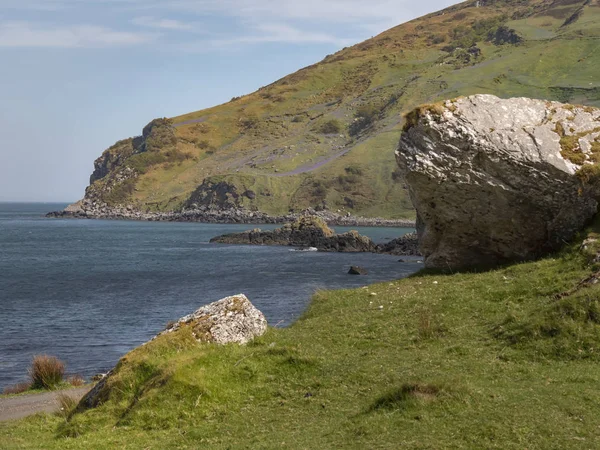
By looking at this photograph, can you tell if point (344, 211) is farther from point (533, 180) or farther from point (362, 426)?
point (362, 426)

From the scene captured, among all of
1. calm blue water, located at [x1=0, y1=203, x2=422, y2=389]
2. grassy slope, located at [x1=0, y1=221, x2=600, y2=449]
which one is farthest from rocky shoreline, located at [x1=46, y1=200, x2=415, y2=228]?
grassy slope, located at [x1=0, y1=221, x2=600, y2=449]

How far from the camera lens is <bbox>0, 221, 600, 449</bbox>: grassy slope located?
458 inches

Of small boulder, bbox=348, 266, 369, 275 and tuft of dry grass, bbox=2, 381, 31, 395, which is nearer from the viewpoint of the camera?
tuft of dry grass, bbox=2, 381, 31, 395

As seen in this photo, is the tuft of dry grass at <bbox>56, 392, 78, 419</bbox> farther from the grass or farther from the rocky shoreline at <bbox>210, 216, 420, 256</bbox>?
the rocky shoreline at <bbox>210, 216, 420, 256</bbox>

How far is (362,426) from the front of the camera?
11961 millimetres

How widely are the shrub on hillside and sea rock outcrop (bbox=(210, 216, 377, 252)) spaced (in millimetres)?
70653

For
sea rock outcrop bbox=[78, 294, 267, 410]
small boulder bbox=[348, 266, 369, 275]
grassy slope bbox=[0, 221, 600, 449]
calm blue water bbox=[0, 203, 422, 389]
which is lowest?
small boulder bbox=[348, 266, 369, 275]

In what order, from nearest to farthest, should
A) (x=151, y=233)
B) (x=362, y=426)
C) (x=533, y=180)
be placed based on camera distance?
(x=362, y=426)
(x=533, y=180)
(x=151, y=233)

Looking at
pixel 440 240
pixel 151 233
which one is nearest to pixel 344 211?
pixel 151 233

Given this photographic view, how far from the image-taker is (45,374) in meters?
25.6

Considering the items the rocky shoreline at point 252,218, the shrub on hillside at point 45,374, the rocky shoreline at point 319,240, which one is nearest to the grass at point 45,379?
the shrub on hillside at point 45,374

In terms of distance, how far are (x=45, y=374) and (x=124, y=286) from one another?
39.0 metres

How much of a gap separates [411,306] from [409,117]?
8.96m

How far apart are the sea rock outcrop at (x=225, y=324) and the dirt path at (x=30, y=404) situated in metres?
4.22
